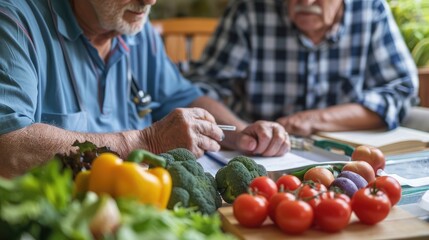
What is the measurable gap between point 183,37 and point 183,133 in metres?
1.92

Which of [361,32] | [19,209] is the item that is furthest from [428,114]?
[19,209]

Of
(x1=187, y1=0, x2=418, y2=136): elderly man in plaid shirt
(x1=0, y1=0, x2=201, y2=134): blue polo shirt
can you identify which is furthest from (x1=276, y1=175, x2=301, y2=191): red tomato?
(x1=187, y1=0, x2=418, y2=136): elderly man in plaid shirt

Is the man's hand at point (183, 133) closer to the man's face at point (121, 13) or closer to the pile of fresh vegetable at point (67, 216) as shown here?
the man's face at point (121, 13)

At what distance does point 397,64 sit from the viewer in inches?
91.7

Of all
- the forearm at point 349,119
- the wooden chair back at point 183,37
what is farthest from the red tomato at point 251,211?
the wooden chair back at point 183,37

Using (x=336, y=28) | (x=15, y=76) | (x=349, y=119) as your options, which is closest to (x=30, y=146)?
(x=15, y=76)

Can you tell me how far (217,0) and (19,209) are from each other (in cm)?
482

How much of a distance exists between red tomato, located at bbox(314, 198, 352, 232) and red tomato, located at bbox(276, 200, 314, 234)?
0.02 m

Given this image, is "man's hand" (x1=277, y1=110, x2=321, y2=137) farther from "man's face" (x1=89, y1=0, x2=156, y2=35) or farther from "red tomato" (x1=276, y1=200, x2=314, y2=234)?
"red tomato" (x1=276, y1=200, x2=314, y2=234)

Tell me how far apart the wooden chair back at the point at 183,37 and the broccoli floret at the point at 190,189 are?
2.29 meters

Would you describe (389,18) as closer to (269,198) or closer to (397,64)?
(397,64)

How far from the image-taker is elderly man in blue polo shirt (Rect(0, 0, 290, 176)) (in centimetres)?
137

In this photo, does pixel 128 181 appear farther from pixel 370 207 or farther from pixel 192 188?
pixel 370 207

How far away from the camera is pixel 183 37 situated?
333 centimetres
